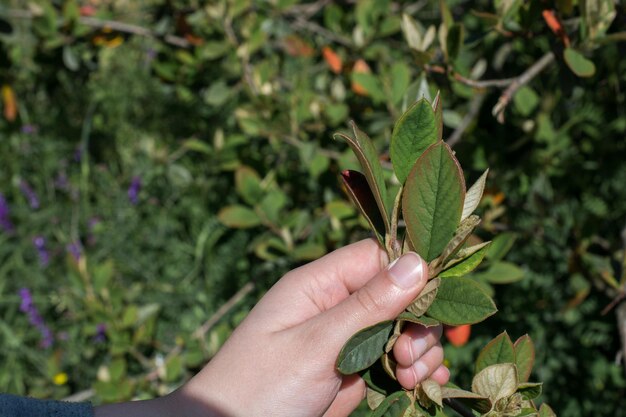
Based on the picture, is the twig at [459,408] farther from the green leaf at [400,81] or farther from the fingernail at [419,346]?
the green leaf at [400,81]

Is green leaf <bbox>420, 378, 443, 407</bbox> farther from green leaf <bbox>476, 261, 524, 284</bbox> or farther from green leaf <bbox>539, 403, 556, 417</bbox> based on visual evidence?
green leaf <bbox>476, 261, 524, 284</bbox>

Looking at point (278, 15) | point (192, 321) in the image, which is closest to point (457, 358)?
point (192, 321)

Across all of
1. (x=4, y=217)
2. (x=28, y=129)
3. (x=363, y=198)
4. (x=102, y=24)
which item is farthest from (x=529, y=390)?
(x=28, y=129)

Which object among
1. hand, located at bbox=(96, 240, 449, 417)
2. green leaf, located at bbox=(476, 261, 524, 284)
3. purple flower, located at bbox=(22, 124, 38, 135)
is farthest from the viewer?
purple flower, located at bbox=(22, 124, 38, 135)

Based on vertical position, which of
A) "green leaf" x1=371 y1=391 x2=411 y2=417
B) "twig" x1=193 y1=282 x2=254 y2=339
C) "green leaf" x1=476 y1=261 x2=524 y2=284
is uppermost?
"green leaf" x1=371 y1=391 x2=411 y2=417

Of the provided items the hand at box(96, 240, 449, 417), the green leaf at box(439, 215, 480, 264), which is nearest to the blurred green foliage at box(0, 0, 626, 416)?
the hand at box(96, 240, 449, 417)

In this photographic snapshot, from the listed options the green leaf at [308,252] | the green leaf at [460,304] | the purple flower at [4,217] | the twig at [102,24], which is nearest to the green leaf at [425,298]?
the green leaf at [460,304]
